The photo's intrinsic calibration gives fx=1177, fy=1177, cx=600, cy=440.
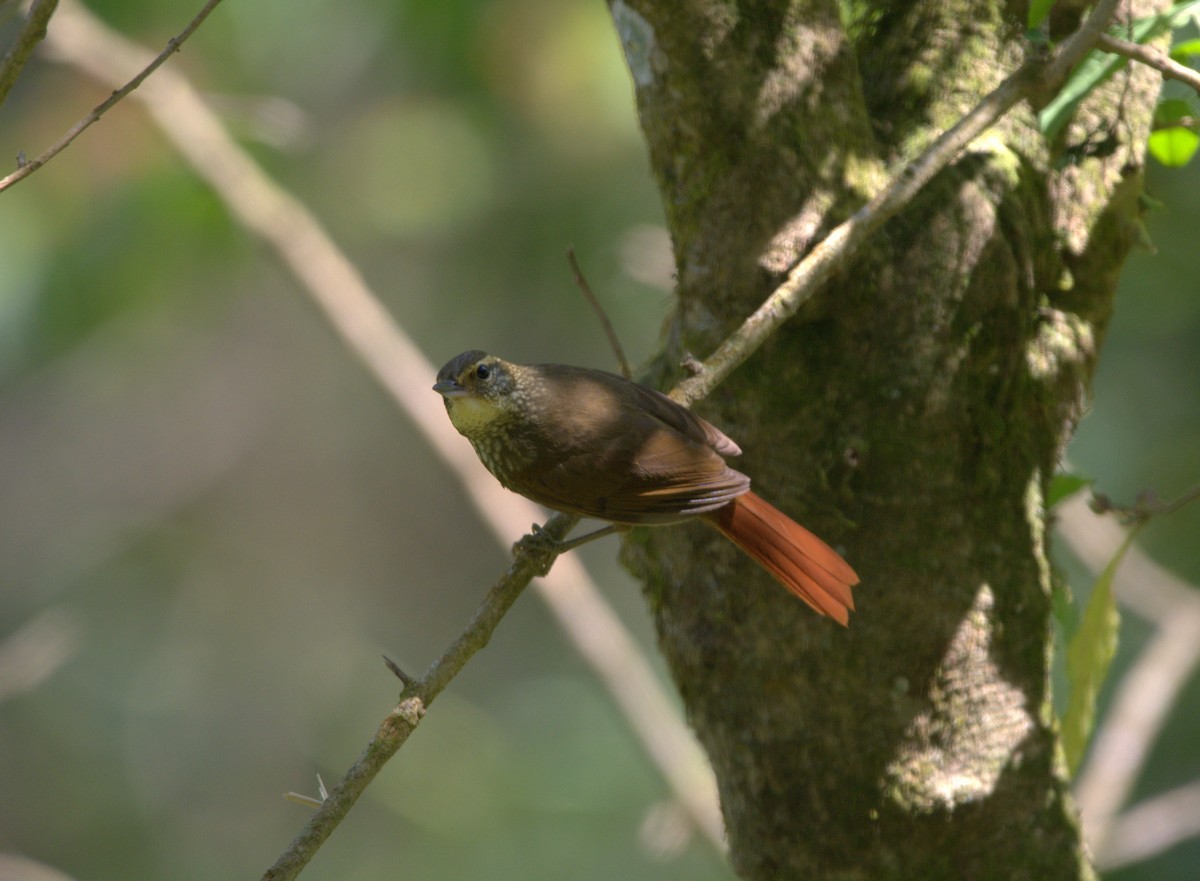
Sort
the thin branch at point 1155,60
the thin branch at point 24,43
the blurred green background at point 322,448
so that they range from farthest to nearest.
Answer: the blurred green background at point 322,448, the thin branch at point 1155,60, the thin branch at point 24,43

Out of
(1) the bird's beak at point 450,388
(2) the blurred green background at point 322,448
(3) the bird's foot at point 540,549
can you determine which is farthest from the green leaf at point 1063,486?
(2) the blurred green background at point 322,448

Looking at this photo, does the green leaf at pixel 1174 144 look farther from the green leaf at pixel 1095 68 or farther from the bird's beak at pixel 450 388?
the bird's beak at pixel 450 388

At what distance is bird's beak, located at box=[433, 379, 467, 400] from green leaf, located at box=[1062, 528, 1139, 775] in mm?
1390

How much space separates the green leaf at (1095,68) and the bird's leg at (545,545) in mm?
1178

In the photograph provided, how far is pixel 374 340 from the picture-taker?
3.96 meters

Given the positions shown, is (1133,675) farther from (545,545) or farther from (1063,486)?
(545,545)

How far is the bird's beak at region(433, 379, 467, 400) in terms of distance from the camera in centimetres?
261

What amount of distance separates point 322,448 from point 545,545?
329 inches

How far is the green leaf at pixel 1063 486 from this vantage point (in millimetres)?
2350

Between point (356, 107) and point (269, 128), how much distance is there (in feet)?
14.2

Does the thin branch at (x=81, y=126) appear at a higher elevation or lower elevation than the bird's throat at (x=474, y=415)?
higher

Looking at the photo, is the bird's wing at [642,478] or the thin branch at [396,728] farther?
the bird's wing at [642,478]

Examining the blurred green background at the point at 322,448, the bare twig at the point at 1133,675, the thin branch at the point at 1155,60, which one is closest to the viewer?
the thin branch at the point at 1155,60

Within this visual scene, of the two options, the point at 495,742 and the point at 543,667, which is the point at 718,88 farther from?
the point at 543,667
